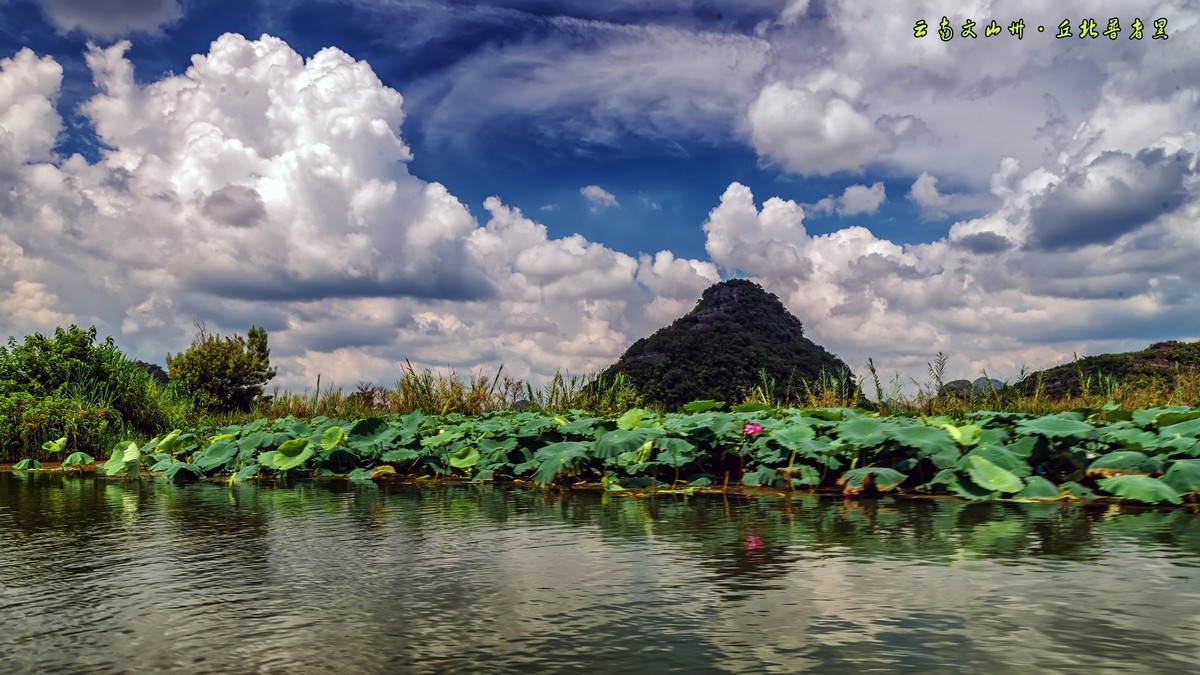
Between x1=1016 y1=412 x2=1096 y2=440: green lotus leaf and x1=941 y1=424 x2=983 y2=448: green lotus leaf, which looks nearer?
x1=1016 y1=412 x2=1096 y2=440: green lotus leaf

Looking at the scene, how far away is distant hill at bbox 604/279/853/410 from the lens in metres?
38.1

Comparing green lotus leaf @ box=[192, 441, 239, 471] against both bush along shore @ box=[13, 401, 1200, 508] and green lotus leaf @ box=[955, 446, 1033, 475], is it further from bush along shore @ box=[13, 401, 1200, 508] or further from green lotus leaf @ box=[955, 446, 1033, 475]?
green lotus leaf @ box=[955, 446, 1033, 475]

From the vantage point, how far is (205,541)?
294 centimetres

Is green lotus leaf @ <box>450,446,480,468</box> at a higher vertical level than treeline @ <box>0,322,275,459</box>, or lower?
lower

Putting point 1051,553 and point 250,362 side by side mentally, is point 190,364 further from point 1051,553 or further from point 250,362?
point 1051,553

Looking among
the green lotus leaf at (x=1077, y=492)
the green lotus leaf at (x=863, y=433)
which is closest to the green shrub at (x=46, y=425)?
the green lotus leaf at (x=863, y=433)

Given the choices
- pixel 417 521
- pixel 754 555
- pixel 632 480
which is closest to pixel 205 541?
pixel 417 521

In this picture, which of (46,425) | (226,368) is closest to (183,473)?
(46,425)

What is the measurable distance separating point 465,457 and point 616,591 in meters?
3.73

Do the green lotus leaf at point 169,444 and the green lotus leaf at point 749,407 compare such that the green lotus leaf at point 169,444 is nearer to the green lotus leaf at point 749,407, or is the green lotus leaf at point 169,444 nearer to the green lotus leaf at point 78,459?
the green lotus leaf at point 78,459

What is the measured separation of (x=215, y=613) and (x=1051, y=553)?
7.56 ft

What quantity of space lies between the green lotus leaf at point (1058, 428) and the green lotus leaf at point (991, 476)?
0.32 metres

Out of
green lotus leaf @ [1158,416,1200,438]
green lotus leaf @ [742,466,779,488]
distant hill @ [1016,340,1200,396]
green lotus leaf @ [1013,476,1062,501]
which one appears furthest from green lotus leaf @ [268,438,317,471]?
distant hill @ [1016,340,1200,396]

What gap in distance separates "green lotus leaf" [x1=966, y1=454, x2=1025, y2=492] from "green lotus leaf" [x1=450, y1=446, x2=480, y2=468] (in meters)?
3.06
